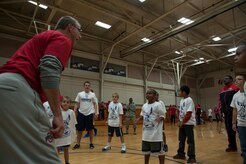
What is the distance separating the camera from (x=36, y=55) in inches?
47.4

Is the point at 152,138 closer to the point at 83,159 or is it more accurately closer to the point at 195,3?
the point at 83,159

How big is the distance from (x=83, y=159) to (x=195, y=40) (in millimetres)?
14327

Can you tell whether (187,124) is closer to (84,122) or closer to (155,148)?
(155,148)

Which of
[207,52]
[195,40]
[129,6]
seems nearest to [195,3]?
[129,6]

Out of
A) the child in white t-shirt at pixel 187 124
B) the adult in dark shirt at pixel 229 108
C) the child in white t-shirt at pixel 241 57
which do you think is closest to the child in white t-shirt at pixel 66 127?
the child in white t-shirt at pixel 187 124

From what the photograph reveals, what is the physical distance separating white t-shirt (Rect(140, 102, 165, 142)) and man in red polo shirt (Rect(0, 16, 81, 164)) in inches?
86.8

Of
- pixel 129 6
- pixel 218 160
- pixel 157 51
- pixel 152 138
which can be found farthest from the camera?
pixel 157 51

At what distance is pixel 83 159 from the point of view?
4047 millimetres

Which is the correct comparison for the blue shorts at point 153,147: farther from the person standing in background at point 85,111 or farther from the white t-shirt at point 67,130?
the person standing in background at point 85,111

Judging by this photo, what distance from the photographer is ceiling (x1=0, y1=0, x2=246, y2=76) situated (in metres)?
10.0

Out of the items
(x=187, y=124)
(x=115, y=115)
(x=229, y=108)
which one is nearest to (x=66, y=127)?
→ (x=115, y=115)

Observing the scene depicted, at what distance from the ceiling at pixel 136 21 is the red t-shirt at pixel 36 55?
8594mm

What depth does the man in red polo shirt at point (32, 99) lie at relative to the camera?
985mm

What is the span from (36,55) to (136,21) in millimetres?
11183
